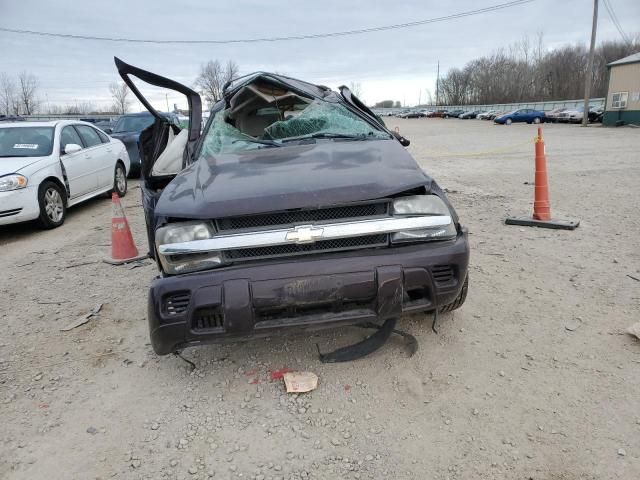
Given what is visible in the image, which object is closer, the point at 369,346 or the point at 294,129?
the point at 369,346

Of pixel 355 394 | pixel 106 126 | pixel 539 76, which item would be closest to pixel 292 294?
pixel 355 394

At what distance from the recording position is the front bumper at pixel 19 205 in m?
5.65

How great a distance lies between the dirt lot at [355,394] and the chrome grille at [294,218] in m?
0.92

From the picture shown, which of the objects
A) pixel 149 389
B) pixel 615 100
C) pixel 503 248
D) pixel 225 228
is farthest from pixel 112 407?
pixel 615 100

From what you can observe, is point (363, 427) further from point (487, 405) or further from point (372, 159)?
point (372, 159)

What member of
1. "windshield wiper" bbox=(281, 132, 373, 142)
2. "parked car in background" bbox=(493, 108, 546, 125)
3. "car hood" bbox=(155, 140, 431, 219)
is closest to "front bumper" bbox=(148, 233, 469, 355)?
"car hood" bbox=(155, 140, 431, 219)

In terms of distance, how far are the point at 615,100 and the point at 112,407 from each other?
34.2m

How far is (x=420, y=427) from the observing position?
2.19 m

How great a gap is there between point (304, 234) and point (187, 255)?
0.62 metres

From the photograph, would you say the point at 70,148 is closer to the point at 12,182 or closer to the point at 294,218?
the point at 12,182

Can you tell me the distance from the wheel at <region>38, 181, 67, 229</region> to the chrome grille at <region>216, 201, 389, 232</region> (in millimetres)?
5000

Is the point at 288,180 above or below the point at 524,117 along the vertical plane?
above

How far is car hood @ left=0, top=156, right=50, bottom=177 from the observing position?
5828 mm

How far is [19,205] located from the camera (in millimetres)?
5781
